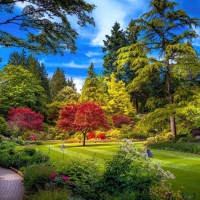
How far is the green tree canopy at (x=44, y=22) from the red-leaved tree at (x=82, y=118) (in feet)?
40.9

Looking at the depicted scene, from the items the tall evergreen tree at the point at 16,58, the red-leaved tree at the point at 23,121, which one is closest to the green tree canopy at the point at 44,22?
the red-leaved tree at the point at 23,121

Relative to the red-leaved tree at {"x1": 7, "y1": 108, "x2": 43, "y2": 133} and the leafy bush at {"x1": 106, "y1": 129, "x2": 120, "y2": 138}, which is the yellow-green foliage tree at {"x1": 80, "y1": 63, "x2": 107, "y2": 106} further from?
the red-leaved tree at {"x1": 7, "y1": 108, "x2": 43, "y2": 133}

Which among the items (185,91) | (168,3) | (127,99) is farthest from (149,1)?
(127,99)

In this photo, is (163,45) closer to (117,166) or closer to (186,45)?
(186,45)

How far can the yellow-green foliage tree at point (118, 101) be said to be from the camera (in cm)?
3625

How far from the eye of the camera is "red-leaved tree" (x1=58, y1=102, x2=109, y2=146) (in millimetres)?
20434

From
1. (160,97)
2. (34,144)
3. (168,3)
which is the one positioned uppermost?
(168,3)

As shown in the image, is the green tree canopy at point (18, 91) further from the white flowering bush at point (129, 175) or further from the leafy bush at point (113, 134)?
the white flowering bush at point (129, 175)

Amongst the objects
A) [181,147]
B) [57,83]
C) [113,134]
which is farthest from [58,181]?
[57,83]

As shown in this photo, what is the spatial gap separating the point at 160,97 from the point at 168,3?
7.37m

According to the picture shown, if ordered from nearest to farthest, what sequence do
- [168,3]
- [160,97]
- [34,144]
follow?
1. [168,3]
2. [160,97]
3. [34,144]

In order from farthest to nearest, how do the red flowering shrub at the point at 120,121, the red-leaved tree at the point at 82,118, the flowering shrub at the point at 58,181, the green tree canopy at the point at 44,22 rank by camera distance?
the red flowering shrub at the point at 120,121 < the red-leaved tree at the point at 82,118 < the green tree canopy at the point at 44,22 < the flowering shrub at the point at 58,181

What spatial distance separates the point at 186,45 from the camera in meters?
17.2

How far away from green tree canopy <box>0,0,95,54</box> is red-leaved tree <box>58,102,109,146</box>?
12470 millimetres
